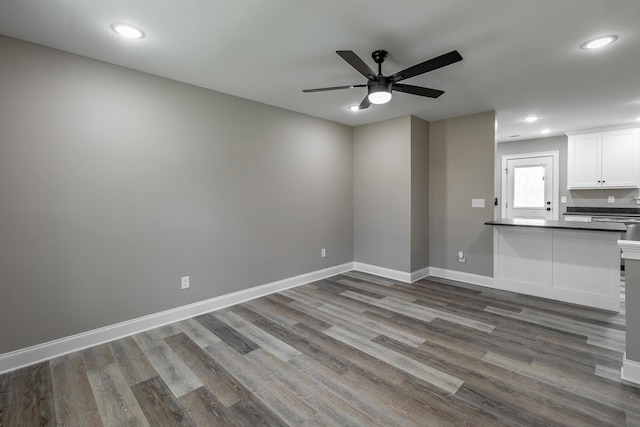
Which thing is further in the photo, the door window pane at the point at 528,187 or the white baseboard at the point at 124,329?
the door window pane at the point at 528,187

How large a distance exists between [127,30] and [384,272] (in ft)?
14.3

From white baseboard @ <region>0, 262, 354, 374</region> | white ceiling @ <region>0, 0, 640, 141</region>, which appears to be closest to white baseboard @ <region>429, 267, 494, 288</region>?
white baseboard @ <region>0, 262, 354, 374</region>

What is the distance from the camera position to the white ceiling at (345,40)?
1977mm

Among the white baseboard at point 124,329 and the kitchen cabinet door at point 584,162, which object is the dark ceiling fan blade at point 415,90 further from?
the kitchen cabinet door at point 584,162

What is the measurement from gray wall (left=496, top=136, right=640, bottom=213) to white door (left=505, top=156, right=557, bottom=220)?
0.18m

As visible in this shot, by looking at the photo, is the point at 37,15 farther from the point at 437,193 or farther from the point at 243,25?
the point at 437,193

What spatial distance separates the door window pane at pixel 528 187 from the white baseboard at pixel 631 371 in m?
5.05

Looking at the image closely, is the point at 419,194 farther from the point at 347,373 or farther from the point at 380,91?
the point at 347,373

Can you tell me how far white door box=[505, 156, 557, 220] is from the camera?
6.23m

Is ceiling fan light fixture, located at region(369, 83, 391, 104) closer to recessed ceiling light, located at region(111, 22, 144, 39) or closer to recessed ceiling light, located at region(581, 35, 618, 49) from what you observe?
recessed ceiling light, located at region(581, 35, 618, 49)

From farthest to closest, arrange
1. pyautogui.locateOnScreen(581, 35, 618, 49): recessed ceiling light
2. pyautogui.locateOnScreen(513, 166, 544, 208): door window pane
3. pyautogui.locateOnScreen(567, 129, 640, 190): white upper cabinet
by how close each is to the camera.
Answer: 1. pyautogui.locateOnScreen(513, 166, 544, 208): door window pane
2. pyautogui.locateOnScreen(567, 129, 640, 190): white upper cabinet
3. pyautogui.locateOnScreen(581, 35, 618, 49): recessed ceiling light

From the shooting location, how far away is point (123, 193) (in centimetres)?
286

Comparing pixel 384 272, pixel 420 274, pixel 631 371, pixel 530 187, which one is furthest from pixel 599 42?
pixel 530 187

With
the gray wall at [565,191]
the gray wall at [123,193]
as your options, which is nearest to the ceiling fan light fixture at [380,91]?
the gray wall at [123,193]
